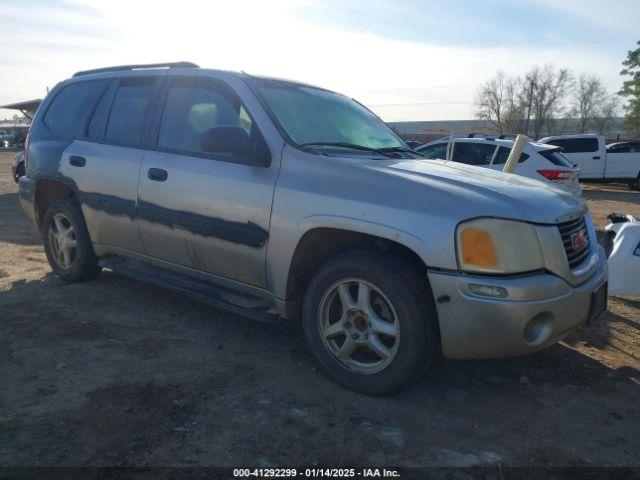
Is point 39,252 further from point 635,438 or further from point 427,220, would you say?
point 635,438

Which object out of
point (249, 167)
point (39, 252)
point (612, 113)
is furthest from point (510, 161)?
point (612, 113)

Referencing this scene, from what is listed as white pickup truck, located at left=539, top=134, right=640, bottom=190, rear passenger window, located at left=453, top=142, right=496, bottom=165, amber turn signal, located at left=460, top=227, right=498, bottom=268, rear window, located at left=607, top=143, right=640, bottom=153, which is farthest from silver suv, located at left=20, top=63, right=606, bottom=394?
rear window, located at left=607, top=143, right=640, bottom=153

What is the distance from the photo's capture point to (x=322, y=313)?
3.29 metres

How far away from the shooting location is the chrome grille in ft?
10.1

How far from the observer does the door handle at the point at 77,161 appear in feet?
→ 15.3

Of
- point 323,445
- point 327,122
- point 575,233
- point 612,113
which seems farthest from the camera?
point 612,113

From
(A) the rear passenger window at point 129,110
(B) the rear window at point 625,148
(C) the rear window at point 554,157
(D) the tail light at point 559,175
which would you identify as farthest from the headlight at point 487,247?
(B) the rear window at point 625,148

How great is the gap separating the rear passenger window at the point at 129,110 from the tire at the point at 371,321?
2.10 m

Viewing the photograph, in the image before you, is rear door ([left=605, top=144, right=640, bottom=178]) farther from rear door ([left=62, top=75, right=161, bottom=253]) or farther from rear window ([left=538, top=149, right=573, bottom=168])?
rear door ([left=62, top=75, right=161, bottom=253])

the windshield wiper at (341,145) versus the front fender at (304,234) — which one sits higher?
the windshield wiper at (341,145)

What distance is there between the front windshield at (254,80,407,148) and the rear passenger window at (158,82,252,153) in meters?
0.24

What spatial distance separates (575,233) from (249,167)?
6.67ft

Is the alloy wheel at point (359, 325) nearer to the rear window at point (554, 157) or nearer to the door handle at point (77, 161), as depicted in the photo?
the door handle at point (77, 161)

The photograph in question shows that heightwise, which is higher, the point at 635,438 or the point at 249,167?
the point at 249,167
